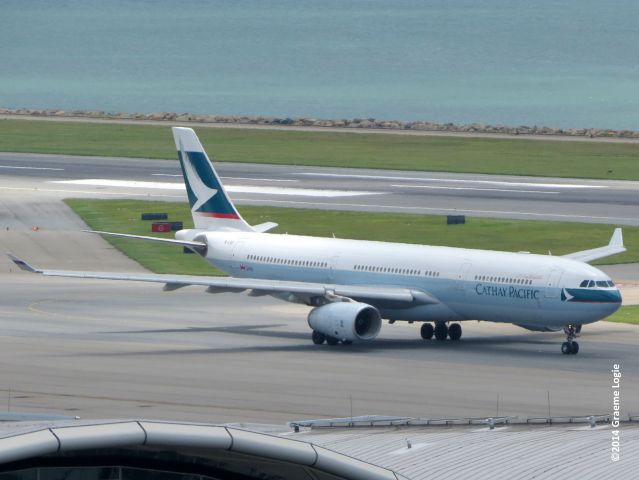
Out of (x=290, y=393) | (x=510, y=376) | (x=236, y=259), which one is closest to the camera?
(x=290, y=393)

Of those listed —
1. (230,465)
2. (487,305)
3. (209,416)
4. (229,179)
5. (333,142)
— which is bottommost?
(230,465)

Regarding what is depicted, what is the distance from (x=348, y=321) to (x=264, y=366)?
4.91 meters

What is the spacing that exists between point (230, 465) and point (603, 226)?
278 ft

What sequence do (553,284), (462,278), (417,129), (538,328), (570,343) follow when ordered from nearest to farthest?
(553,284) → (570,343) → (462,278) → (538,328) → (417,129)

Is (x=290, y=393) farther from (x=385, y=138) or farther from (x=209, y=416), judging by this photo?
(x=385, y=138)

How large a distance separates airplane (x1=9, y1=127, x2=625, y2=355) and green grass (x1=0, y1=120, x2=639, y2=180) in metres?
72.1

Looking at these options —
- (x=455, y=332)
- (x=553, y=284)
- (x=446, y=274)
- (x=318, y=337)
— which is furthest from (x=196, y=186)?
(x=553, y=284)

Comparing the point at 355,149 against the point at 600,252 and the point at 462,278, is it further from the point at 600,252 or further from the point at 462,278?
the point at 462,278

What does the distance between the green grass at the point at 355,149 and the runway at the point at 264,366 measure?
71016 millimetres

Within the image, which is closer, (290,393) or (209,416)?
(209,416)

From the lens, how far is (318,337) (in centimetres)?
5728

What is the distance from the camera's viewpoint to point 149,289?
76750 millimetres

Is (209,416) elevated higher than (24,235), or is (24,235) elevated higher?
(24,235)

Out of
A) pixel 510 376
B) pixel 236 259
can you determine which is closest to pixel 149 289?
pixel 236 259
